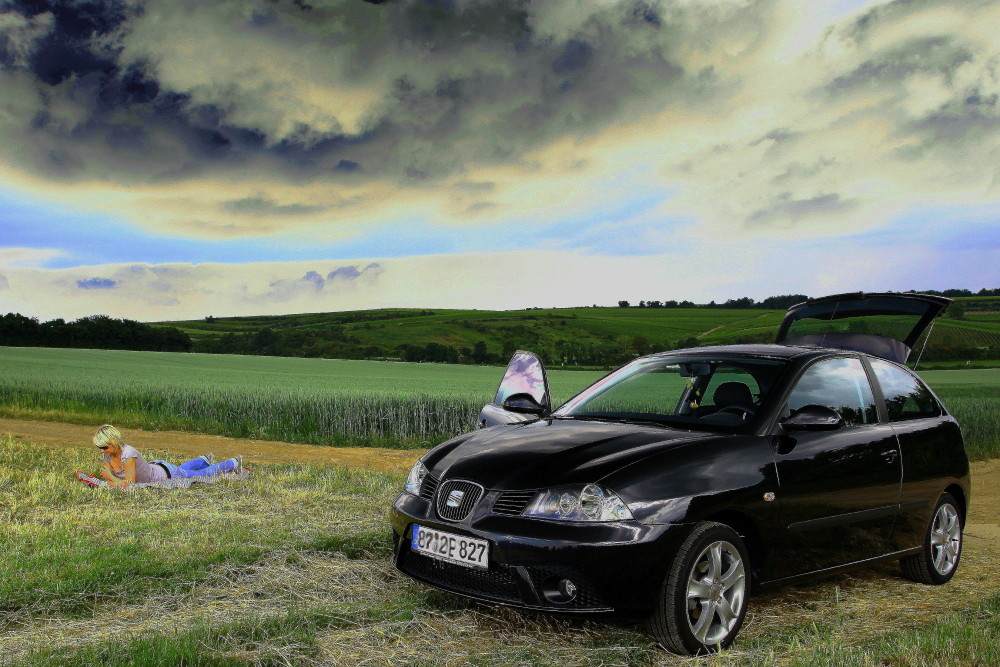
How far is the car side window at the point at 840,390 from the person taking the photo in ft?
19.2

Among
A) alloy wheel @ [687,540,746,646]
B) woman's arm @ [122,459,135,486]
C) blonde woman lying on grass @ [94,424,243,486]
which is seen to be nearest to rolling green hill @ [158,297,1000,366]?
blonde woman lying on grass @ [94,424,243,486]

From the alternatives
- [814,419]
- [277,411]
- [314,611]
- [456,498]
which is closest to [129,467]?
[314,611]

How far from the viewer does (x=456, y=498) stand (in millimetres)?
4965

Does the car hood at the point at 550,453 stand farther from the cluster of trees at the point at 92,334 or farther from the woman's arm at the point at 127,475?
the cluster of trees at the point at 92,334

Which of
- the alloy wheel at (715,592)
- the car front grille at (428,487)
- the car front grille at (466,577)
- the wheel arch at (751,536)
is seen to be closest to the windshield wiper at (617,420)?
the wheel arch at (751,536)

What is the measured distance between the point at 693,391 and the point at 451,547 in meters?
2.56

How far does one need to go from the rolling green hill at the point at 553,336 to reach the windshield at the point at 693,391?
179ft

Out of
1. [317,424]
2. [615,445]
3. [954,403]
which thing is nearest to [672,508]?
[615,445]

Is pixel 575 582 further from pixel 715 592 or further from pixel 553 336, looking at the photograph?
pixel 553 336

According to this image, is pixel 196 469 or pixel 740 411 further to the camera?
pixel 196 469

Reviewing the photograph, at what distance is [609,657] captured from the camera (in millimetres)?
4555

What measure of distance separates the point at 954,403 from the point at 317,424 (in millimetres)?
18269

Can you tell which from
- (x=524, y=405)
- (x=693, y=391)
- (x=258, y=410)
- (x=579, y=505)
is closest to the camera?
(x=579, y=505)

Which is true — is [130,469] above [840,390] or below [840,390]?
below
